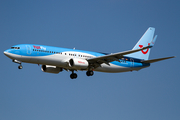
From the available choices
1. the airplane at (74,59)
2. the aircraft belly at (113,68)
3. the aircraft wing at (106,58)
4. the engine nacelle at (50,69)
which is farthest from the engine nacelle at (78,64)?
the engine nacelle at (50,69)

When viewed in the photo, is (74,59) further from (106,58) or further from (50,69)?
(50,69)

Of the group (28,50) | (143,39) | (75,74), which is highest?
(143,39)

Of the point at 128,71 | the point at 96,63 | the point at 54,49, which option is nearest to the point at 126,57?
the point at 128,71

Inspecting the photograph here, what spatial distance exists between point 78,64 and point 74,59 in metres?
1.04

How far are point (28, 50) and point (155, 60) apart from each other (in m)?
22.0

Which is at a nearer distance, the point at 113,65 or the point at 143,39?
the point at 113,65

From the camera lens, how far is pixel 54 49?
46438mm

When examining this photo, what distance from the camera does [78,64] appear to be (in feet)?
154

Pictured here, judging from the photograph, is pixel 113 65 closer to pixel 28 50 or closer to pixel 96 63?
pixel 96 63

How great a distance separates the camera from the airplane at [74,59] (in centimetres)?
4438

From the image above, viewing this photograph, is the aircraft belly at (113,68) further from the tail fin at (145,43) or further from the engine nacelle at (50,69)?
the engine nacelle at (50,69)

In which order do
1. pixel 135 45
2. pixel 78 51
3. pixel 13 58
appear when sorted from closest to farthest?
pixel 13 58, pixel 78 51, pixel 135 45

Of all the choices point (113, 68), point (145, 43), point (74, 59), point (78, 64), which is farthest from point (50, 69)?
point (145, 43)

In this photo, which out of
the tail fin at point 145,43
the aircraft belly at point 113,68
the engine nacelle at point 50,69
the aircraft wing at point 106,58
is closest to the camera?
the aircraft wing at point 106,58
